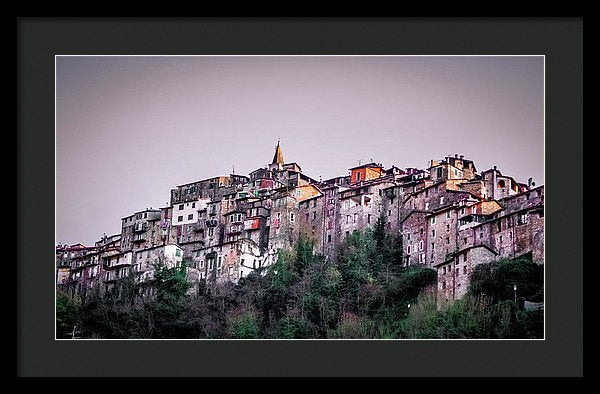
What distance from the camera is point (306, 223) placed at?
41.5 feet

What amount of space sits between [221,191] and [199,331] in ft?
5.73

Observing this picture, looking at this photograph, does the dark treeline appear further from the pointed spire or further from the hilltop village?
the pointed spire

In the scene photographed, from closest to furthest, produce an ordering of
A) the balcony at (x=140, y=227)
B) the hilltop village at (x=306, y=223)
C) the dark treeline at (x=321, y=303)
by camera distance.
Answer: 1. the dark treeline at (x=321, y=303)
2. the hilltop village at (x=306, y=223)
3. the balcony at (x=140, y=227)

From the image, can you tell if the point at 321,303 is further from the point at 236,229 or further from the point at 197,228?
the point at 197,228

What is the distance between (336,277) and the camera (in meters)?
12.4

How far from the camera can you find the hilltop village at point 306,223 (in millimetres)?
12094

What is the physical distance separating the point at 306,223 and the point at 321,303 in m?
1.02

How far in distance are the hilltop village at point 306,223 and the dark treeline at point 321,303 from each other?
14 centimetres

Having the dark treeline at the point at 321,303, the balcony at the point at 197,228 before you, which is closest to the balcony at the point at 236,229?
the balcony at the point at 197,228

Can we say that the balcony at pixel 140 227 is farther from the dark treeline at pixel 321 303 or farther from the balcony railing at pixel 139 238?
the dark treeline at pixel 321 303

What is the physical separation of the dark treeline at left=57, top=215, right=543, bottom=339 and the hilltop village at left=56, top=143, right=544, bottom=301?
0.14 metres
